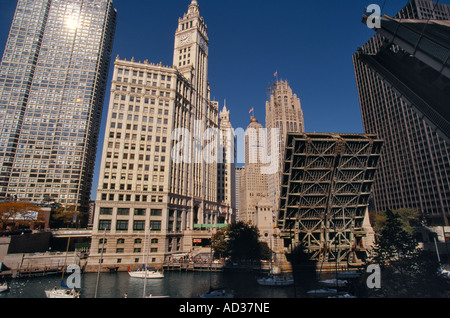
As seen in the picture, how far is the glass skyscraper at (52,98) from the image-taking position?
103062 mm

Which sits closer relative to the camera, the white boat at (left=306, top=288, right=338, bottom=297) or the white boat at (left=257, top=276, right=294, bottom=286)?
the white boat at (left=306, top=288, right=338, bottom=297)

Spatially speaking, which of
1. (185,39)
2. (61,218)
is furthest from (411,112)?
(61,218)

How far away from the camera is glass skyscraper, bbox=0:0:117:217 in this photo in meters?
103

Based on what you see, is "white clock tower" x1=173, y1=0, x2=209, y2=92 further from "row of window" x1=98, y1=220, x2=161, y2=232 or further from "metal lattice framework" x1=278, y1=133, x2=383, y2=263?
"metal lattice framework" x1=278, y1=133, x2=383, y2=263

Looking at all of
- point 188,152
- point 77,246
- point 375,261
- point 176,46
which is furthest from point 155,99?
point 375,261

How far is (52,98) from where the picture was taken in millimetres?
111125

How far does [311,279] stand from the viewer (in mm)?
46906

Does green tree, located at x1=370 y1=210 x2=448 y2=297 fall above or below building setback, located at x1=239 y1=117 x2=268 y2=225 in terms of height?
below

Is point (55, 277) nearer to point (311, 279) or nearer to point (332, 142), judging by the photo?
point (311, 279)

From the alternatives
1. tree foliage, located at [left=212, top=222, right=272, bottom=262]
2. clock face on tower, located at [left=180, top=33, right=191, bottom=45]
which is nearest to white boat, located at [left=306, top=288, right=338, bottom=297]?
tree foliage, located at [left=212, top=222, right=272, bottom=262]

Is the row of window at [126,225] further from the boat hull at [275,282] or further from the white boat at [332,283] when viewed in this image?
the white boat at [332,283]

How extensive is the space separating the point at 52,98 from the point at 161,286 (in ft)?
356

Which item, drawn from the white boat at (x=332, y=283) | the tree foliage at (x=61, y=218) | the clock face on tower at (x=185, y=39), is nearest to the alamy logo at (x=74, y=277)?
the tree foliage at (x=61, y=218)

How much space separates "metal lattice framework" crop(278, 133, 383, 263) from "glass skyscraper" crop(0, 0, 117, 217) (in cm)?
9596
